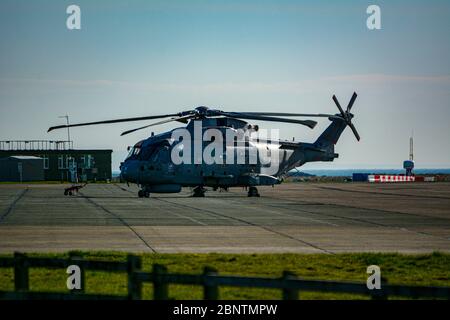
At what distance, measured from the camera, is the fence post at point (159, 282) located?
11766 millimetres

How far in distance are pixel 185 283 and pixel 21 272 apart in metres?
3.08

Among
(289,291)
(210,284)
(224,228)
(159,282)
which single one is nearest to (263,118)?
(224,228)

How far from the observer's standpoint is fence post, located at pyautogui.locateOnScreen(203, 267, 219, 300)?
11.4 metres

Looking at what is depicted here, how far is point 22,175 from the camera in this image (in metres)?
138

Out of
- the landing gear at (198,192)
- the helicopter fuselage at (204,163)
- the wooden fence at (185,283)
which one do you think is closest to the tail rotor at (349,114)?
the helicopter fuselage at (204,163)

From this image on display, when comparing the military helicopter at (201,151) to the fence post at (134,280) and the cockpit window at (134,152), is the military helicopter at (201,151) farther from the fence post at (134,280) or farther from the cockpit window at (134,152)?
the fence post at (134,280)

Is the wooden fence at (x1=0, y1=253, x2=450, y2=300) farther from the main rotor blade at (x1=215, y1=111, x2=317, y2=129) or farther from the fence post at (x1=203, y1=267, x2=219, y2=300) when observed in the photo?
the main rotor blade at (x1=215, y1=111, x2=317, y2=129)

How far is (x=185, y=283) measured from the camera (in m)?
11.7

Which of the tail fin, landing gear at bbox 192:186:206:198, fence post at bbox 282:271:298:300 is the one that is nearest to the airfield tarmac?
landing gear at bbox 192:186:206:198

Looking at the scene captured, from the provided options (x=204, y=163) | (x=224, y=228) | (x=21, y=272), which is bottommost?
(x=224, y=228)

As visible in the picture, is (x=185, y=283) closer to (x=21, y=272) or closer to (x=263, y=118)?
(x=21, y=272)

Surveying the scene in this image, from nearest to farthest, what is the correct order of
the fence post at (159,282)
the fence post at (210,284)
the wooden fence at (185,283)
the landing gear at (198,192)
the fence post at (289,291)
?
1. the wooden fence at (185,283)
2. the fence post at (289,291)
3. the fence post at (210,284)
4. the fence post at (159,282)
5. the landing gear at (198,192)
